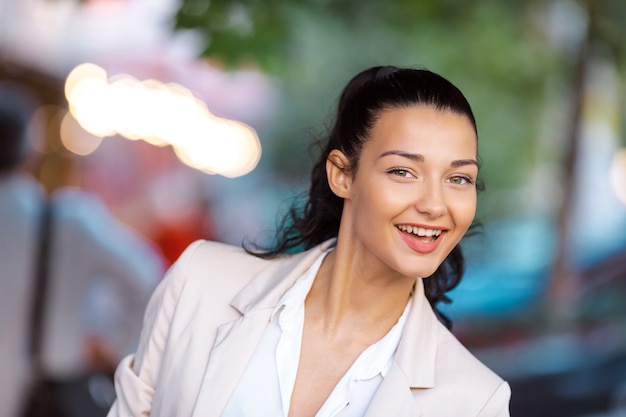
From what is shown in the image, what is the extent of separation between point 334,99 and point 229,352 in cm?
174

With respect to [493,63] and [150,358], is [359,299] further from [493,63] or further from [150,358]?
[493,63]

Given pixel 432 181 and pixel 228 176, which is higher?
pixel 228 176

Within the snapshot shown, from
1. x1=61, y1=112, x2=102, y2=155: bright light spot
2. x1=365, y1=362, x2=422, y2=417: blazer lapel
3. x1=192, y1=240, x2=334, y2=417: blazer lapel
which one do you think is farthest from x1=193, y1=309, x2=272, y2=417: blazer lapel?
x1=61, y1=112, x2=102, y2=155: bright light spot

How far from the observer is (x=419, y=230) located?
1711 millimetres

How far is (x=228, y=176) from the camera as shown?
4.53m

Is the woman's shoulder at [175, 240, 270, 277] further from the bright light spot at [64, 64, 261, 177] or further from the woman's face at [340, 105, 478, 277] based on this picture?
the bright light spot at [64, 64, 261, 177]

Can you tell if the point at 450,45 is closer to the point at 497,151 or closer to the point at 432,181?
the point at 497,151

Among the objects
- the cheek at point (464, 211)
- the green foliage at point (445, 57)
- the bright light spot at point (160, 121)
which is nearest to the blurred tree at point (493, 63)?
the green foliage at point (445, 57)

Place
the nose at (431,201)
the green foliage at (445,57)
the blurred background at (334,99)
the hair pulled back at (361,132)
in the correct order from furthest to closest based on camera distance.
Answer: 1. the green foliage at (445,57)
2. the blurred background at (334,99)
3. the hair pulled back at (361,132)
4. the nose at (431,201)

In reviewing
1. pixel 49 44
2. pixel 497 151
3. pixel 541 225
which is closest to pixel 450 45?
pixel 497 151

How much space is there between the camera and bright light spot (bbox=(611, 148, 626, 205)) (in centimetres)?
545

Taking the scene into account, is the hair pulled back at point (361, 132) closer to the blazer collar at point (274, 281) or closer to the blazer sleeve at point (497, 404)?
the blazer collar at point (274, 281)

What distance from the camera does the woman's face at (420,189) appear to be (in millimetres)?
Answer: 1707

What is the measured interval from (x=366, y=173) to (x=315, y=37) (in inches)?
121
